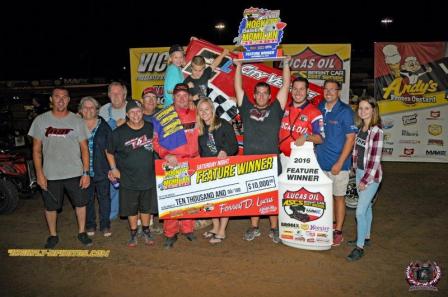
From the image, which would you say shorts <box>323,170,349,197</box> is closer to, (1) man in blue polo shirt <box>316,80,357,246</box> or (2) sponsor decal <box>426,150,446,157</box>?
(1) man in blue polo shirt <box>316,80,357,246</box>

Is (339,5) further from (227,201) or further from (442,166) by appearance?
(227,201)

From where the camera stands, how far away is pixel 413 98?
34.0ft

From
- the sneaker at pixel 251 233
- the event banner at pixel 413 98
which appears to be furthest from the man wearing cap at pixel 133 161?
the event banner at pixel 413 98

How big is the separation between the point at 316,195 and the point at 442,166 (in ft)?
22.2

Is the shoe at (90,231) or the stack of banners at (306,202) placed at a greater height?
the stack of banners at (306,202)

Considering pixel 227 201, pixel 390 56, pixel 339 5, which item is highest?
pixel 339 5

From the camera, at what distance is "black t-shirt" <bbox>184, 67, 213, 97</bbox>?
6172 millimetres

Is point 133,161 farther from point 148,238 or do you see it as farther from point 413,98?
A: point 413,98

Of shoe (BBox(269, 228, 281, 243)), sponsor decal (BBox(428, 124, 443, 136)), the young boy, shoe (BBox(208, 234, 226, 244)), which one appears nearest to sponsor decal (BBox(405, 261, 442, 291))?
shoe (BBox(269, 228, 281, 243))

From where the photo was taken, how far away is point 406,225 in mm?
6273

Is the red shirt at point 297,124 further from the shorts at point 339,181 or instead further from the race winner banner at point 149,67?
the race winner banner at point 149,67

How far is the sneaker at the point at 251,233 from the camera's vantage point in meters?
5.71

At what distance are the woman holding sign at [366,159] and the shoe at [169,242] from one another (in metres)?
2.25

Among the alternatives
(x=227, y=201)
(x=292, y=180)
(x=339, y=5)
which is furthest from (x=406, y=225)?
(x=339, y=5)
